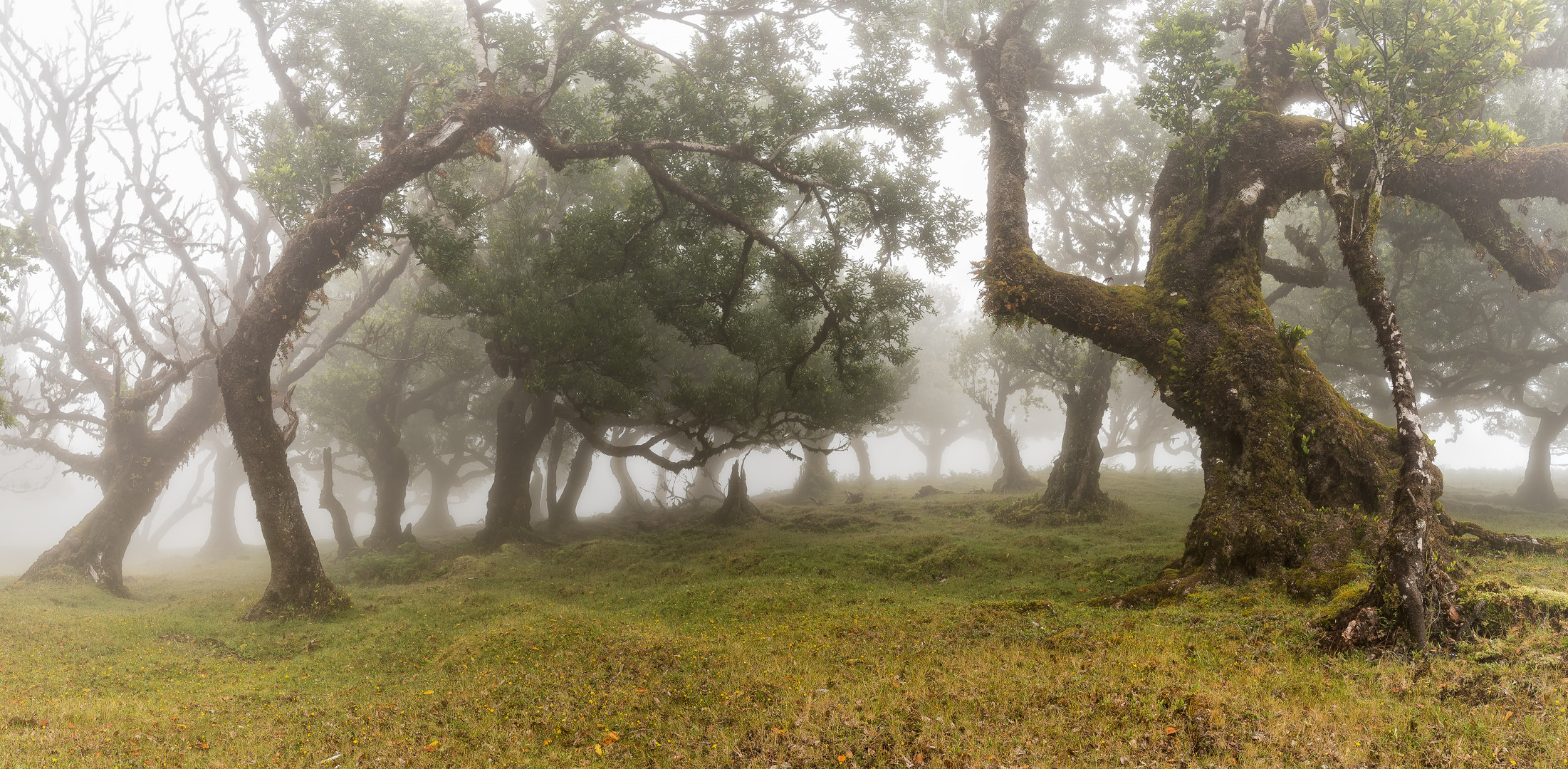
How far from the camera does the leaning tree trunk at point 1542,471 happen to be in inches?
943

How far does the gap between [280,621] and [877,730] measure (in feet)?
37.9

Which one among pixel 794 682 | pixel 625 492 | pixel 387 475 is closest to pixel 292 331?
pixel 387 475

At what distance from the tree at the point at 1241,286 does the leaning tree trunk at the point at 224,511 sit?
1525 inches

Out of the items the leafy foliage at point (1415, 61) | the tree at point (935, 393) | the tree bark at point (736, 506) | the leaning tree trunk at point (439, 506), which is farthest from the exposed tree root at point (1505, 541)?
the tree at point (935, 393)

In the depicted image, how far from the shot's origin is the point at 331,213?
1315 centimetres

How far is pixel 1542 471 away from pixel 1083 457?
18.8 meters

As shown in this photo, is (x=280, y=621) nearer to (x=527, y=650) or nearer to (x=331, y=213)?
(x=527, y=650)

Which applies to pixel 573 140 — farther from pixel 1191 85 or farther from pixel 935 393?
pixel 935 393

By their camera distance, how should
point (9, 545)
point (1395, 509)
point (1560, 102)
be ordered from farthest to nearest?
point (9, 545), point (1560, 102), point (1395, 509)

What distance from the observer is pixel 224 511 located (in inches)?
1328

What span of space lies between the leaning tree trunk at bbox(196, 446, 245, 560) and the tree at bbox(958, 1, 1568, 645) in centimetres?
3872

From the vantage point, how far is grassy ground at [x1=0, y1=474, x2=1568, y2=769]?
4930mm

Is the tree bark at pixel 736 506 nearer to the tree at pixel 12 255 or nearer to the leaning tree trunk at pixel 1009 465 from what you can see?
the leaning tree trunk at pixel 1009 465

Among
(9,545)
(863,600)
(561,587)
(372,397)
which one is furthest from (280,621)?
(9,545)
